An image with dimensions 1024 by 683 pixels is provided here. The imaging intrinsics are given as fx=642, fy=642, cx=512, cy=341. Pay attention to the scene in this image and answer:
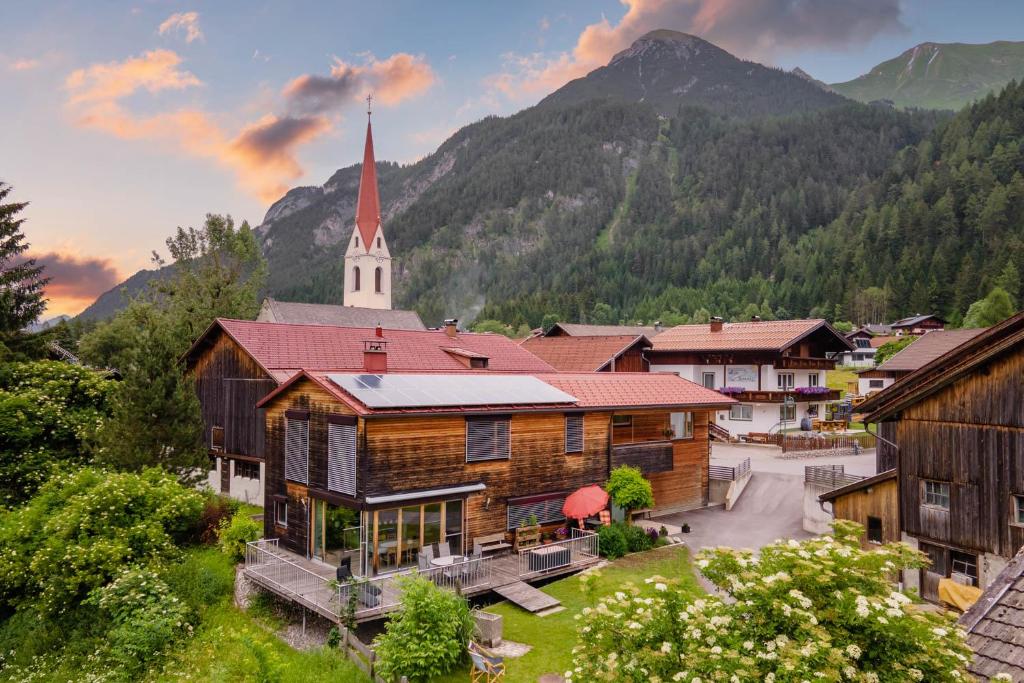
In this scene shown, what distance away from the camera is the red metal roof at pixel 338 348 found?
29.7 meters

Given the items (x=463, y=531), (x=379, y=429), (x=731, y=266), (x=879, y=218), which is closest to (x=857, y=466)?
(x=463, y=531)

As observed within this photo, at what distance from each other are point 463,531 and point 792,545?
1519 centimetres

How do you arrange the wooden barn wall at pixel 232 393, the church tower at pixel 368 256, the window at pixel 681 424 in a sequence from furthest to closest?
the church tower at pixel 368 256
the window at pixel 681 424
the wooden barn wall at pixel 232 393

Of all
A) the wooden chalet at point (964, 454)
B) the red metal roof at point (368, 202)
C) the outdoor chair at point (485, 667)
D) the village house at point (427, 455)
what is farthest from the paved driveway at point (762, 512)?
the red metal roof at point (368, 202)

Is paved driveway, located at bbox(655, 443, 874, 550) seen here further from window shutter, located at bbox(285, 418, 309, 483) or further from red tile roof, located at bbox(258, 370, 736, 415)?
window shutter, located at bbox(285, 418, 309, 483)

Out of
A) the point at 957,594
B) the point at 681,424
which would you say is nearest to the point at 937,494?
the point at 957,594

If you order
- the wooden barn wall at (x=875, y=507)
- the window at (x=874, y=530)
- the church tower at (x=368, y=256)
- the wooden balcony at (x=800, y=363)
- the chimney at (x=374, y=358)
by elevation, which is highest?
the church tower at (x=368, y=256)

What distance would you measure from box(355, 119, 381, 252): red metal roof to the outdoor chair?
68.0 m

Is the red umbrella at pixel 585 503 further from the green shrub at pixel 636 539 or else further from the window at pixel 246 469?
the window at pixel 246 469

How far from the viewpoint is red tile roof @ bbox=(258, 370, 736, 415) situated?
23.3 m

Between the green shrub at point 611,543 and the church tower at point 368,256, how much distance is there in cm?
5899

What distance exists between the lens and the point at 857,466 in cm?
3522

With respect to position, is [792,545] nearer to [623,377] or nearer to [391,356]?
[623,377]

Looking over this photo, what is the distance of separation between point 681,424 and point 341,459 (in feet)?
54.1
